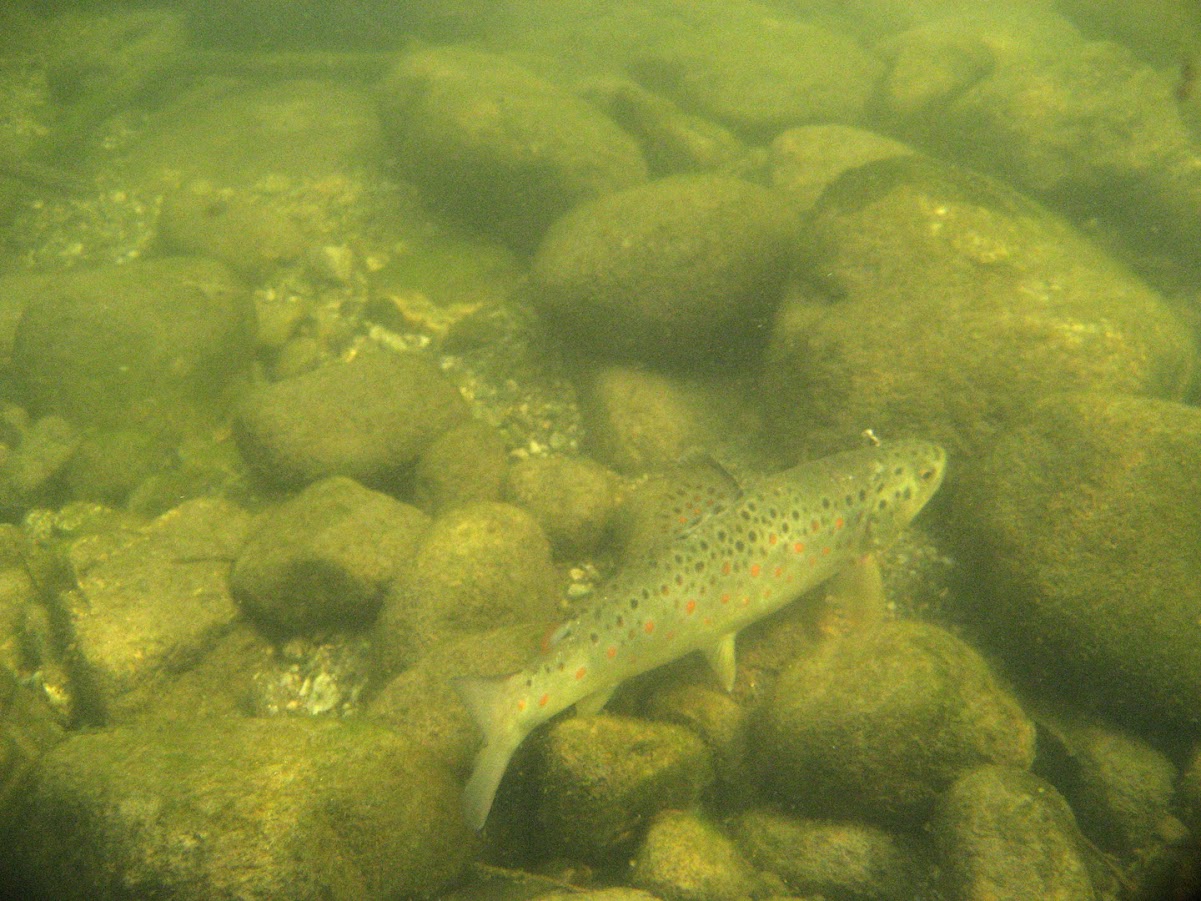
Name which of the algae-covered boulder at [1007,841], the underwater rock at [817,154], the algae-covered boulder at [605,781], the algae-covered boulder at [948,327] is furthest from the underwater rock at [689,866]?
the underwater rock at [817,154]

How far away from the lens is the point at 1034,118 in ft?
28.6

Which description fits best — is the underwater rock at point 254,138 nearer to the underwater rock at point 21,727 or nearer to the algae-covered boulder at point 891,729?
the underwater rock at point 21,727

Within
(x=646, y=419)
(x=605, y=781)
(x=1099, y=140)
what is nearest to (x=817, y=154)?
(x=1099, y=140)

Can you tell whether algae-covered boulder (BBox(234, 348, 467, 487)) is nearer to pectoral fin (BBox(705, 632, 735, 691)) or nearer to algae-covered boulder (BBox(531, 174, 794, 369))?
algae-covered boulder (BBox(531, 174, 794, 369))

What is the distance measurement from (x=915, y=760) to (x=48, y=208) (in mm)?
14113

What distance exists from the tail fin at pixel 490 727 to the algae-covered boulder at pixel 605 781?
0.70 ft

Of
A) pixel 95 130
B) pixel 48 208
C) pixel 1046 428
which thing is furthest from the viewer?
pixel 95 130

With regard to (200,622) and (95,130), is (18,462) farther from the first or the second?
(95,130)

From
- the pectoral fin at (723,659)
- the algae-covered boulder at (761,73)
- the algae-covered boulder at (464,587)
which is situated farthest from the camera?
the algae-covered boulder at (761,73)

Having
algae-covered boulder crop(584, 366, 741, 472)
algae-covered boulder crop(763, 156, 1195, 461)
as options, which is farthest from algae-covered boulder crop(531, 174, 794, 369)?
algae-covered boulder crop(763, 156, 1195, 461)

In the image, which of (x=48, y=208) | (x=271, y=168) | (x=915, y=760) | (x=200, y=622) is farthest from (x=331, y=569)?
(x=48, y=208)

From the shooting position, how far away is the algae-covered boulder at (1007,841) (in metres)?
2.69

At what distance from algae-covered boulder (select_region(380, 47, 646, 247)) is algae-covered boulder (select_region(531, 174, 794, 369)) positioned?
8.14ft

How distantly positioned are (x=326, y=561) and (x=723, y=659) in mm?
2770
